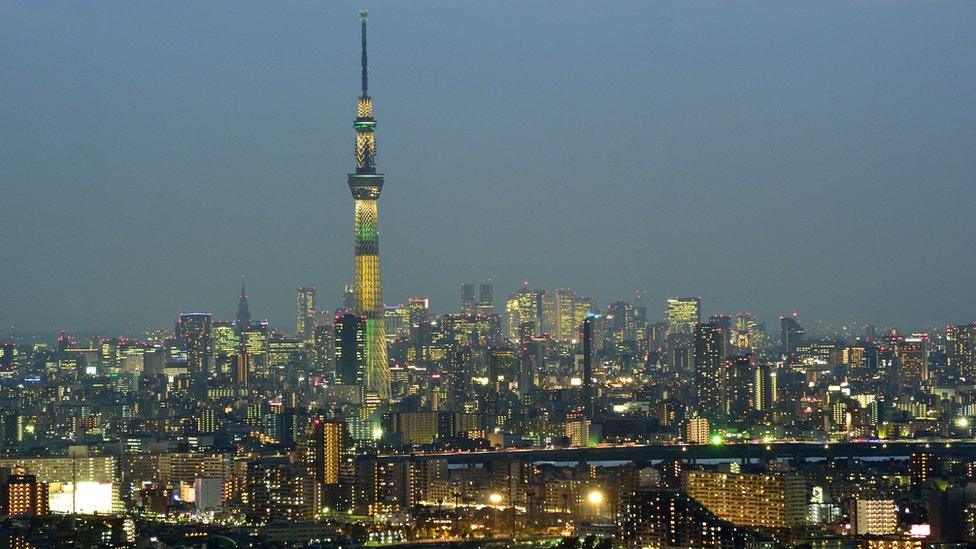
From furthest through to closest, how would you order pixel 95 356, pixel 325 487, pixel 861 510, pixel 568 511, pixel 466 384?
pixel 95 356
pixel 466 384
pixel 325 487
pixel 568 511
pixel 861 510

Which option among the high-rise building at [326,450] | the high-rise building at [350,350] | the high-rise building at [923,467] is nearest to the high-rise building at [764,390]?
the high-rise building at [350,350]

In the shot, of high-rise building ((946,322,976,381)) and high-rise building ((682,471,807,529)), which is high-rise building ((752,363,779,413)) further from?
high-rise building ((682,471,807,529))

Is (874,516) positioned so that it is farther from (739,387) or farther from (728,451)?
(739,387)

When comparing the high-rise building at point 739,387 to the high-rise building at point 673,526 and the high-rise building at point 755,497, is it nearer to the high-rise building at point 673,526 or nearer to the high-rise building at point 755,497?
the high-rise building at point 755,497

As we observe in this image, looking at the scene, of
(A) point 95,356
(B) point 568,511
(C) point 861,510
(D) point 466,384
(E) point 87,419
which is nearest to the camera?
(C) point 861,510

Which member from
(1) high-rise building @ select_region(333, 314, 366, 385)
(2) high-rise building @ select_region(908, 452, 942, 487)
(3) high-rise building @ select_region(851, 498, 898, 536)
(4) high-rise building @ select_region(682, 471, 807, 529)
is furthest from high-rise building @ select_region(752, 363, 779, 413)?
(4) high-rise building @ select_region(682, 471, 807, 529)

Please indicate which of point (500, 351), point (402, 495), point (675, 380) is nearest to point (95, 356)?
point (500, 351)

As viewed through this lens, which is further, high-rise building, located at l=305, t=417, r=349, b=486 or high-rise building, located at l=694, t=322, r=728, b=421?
high-rise building, located at l=694, t=322, r=728, b=421

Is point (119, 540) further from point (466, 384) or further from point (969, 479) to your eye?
point (466, 384)
